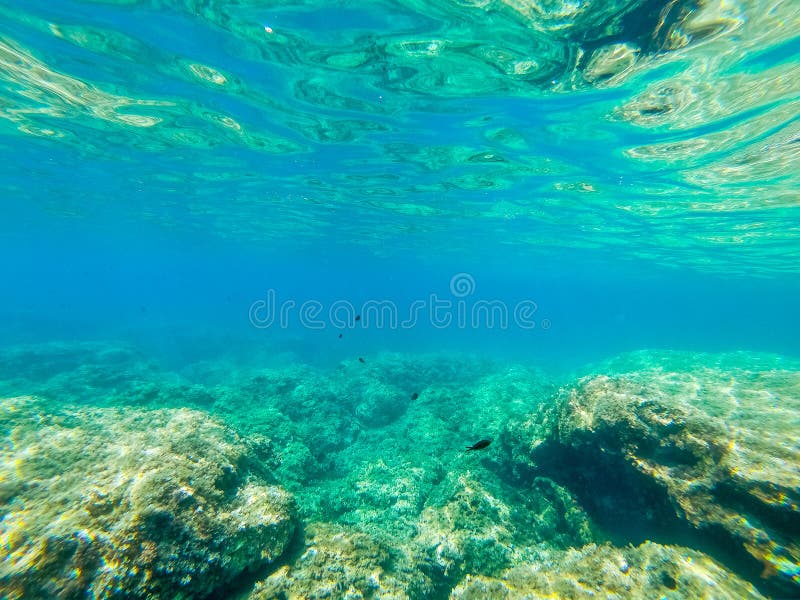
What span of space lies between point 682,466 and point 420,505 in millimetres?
4978

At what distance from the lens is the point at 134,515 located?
12.5 ft

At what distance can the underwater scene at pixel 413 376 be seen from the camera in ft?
14.3

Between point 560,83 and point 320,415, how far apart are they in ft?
42.7

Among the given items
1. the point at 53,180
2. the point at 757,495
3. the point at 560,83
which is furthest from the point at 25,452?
the point at 53,180

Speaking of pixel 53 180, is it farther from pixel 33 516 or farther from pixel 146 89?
pixel 33 516

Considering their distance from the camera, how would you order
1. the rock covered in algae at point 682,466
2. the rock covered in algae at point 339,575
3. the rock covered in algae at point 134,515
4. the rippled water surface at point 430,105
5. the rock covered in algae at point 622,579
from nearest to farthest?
the rock covered in algae at point 134,515 < the rock covered in algae at point 339,575 < the rock covered in algae at point 622,579 < the rock covered in algae at point 682,466 < the rippled water surface at point 430,105

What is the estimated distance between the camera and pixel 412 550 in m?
5.58

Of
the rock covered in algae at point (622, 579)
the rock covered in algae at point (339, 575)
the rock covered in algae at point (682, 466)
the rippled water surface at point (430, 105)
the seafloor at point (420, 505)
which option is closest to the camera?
the seafloor at point (420, 505)

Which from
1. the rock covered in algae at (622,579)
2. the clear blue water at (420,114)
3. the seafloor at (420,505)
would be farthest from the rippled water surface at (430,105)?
the rock covered in algae at (622,579)

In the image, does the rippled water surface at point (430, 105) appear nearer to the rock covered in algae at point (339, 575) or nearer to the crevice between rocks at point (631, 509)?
the crevice between rocks at point (631, 509)

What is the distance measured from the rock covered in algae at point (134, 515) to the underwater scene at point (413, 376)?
0.03m

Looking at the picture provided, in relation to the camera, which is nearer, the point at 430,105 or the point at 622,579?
the point at 622,579

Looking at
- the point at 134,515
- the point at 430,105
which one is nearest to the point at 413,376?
the point at 430,105

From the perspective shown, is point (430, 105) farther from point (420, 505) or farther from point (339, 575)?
point (339, 575)
